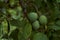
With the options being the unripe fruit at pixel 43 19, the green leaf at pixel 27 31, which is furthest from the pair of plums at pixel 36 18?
the green leaf at pixel 27 31

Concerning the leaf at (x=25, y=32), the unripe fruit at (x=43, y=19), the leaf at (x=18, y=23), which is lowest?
the leaf at (x=25, y=32)

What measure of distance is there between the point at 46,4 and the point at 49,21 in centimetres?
12

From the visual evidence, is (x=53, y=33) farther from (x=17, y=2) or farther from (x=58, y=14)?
(x=17, y=2)

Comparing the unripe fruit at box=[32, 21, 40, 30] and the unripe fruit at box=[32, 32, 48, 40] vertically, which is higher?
the unripe fruit at box=[32, 21, 40, 30]

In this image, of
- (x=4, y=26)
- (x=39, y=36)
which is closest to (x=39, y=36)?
(x=39, y=36)

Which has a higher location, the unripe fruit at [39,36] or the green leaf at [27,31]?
the green leaf at [27,31]

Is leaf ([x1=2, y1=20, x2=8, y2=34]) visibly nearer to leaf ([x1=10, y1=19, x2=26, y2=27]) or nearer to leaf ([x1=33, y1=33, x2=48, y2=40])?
leaf ([x1=10, y1=19, x2=26, y2=27])

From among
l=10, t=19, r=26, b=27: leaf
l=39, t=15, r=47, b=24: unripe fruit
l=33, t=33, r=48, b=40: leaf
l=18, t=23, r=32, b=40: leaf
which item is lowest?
l=33, t=33, r=48, b=40: leaf

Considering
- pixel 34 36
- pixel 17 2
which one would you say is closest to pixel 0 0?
pixel 17 2

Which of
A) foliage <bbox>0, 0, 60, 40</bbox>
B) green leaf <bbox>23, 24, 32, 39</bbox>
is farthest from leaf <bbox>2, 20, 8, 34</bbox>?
green leaf <bbox>23, 24, 32, 39</bbox>

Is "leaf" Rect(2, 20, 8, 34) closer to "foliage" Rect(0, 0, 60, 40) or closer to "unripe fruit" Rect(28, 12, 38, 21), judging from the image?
"foliage" Rect(0, 0, 60, 40)

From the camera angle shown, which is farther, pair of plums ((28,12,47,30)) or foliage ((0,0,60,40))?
pair of plums ((28,12,47,30))

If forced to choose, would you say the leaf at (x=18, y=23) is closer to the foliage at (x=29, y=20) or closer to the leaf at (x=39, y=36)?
the foliage at (x=29, y=20)

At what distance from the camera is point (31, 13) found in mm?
1299
